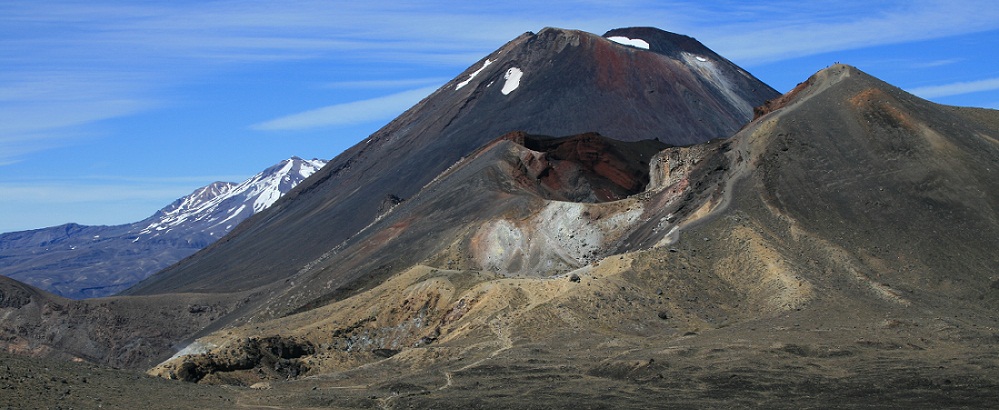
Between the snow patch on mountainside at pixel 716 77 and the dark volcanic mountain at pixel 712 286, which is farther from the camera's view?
the snow patch on mountainside at pixel 716 77

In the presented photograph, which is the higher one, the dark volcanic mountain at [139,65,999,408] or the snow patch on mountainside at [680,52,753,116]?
the snow patch on mountainside at [680,52,753,116]

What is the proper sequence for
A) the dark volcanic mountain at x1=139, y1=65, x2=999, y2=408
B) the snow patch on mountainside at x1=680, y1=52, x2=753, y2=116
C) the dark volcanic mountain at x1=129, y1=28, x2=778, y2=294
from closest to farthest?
the dark volcanic mountain at x1=139, y1=65, x2=999, y2=408 < the dark volcanic mountain at x1=129, y1=28, x2=778, y2=294 < the snow patch on mountainside at x1=680, y1=52, x2=753, y2=116

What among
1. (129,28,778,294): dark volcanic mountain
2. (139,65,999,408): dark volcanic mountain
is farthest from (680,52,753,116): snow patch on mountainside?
(139,65,999,408): dark volcanic mountain

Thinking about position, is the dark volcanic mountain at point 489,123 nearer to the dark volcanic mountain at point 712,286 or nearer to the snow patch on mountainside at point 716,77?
the snow patch on mountainside at point 716,77

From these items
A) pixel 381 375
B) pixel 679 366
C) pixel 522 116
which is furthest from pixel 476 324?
pixel 522 116

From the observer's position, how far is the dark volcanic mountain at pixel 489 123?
113 m

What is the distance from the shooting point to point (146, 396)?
122ft

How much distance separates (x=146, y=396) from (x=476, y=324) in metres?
19.3

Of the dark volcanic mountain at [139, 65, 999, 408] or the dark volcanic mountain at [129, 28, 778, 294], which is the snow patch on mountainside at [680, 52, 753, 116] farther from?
the dark volcanic mountain at [139, 65, 999, 408]

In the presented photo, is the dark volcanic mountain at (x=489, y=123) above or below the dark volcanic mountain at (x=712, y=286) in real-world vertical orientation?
above

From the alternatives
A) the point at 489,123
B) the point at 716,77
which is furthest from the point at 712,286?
the point at 716,77

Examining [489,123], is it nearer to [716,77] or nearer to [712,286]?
[716,77]

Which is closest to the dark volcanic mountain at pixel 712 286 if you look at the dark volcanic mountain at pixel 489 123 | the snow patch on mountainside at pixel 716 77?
the dark volcanic mountain at pixel 489 123

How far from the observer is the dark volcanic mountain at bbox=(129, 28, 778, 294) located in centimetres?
11331
